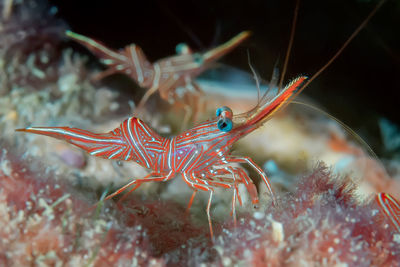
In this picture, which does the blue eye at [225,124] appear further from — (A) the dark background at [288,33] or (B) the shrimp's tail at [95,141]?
(A) the dark background at [288,33]

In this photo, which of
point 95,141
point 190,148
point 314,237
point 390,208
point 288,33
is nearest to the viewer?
point 314,237

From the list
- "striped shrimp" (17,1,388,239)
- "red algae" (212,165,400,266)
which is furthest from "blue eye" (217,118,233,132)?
"red algae" (212,165,400,266)

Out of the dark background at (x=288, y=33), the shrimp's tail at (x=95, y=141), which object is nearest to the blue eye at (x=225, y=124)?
the shrimp's tail at (x=95, y=141)

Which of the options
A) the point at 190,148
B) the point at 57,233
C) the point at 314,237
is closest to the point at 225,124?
the point at 190,148

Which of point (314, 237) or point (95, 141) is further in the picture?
point (95, 141)

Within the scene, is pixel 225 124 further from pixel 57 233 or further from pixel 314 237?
pixel 57 233
